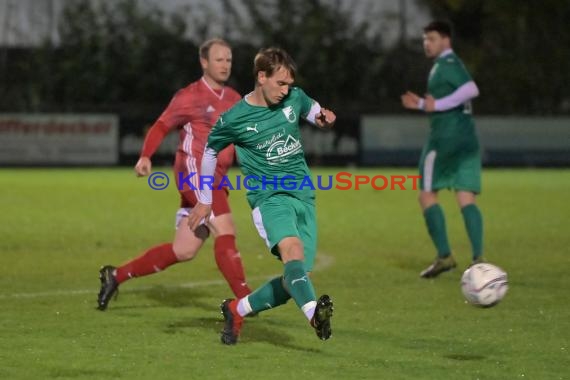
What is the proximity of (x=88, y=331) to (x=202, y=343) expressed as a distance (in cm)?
82

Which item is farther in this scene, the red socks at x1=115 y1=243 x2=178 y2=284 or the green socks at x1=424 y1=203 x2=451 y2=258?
the green socks at x1=424 y1=203 x2=451 y2=258

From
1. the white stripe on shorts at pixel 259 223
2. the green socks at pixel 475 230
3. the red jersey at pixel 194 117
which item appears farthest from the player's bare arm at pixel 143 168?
the green socks at pixel 475 230

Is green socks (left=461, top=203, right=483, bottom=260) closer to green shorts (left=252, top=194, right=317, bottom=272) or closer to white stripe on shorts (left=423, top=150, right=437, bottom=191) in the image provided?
white stripe on shorts (left=423, top=150, right=437, bottom=191)

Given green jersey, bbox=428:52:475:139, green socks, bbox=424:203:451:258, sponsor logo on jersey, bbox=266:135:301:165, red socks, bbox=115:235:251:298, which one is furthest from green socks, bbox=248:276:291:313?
green jersey, bbox=428:52:475:139

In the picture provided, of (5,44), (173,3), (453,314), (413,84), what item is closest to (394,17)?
(413,84)

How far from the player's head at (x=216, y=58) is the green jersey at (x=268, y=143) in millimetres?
1356

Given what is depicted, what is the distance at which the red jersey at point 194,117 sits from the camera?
867 centimetres

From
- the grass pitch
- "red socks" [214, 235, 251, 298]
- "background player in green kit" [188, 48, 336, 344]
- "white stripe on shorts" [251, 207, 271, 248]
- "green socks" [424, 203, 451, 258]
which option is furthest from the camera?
"green socks" [424, 203, 451, 258]

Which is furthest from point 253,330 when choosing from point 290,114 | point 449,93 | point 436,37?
point 436,37

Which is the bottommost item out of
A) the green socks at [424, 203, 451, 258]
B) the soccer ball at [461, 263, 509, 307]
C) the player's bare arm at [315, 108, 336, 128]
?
the green socks at [424, 203, 451, 258]

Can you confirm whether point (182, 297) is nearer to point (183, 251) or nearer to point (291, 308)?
point (183, 251)

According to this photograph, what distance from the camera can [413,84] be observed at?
1426 inches

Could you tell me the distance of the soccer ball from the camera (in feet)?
25.7

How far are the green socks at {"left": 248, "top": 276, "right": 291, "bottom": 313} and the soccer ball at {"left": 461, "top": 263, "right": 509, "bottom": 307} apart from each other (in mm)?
1273
